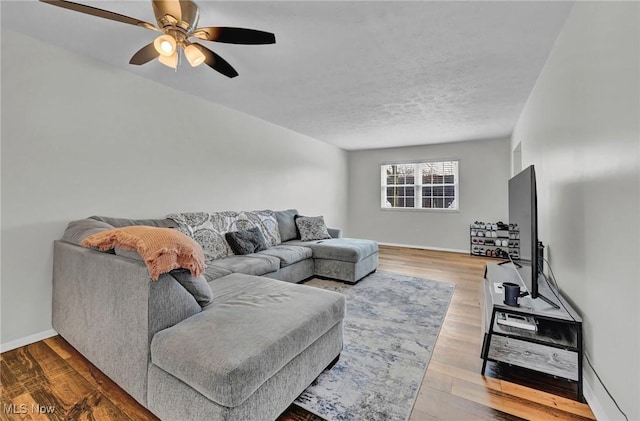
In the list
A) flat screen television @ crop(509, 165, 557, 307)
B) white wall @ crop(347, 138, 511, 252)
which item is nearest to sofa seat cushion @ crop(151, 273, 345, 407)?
flat screen television @ crop(509, 165, 557, 307)

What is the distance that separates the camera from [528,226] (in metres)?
1.85

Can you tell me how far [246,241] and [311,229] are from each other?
1299mm

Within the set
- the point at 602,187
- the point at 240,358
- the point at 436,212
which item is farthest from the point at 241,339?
the point at 436,212

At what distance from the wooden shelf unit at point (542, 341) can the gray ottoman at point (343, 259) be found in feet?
6.05

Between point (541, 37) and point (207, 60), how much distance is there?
2.52 m

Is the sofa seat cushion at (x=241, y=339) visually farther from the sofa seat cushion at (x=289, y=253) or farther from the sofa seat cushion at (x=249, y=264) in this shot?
the sofa seat cushion at (x=289, y=253)

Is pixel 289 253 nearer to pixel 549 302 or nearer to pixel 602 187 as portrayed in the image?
pixel 549 302

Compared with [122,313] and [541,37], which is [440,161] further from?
[122,313]

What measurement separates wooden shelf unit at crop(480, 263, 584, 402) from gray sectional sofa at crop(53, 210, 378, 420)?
1.02 m

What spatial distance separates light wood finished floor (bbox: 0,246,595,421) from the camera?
146cm

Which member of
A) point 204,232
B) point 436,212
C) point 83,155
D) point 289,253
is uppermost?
point 83,155

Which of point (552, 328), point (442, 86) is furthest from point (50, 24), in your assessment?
point (552, 328)

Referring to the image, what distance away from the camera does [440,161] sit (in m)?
5.96

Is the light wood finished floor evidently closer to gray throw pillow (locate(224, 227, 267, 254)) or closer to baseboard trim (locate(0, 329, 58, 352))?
baseboard trim (locate(0, 329, 58, 352))
